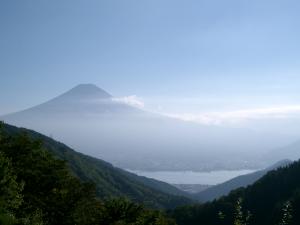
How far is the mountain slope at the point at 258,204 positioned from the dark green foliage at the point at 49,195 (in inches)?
2245

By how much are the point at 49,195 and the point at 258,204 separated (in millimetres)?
77415

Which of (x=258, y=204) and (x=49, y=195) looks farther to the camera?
(x=258, y=204)

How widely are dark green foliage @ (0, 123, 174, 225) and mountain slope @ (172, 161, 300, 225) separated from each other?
57030 millimetres

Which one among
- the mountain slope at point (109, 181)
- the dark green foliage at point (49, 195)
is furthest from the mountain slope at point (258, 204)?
the mountain slope at point (109, 181)

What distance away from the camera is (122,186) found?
186m

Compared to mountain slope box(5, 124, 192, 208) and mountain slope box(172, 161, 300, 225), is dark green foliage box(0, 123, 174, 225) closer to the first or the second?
mountain slope box(172, 161, 300, 225)

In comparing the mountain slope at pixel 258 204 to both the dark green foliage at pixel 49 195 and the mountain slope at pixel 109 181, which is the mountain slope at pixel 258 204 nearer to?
the dark green foliage at pixel 49 195

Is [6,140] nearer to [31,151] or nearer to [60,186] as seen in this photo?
[31,151]

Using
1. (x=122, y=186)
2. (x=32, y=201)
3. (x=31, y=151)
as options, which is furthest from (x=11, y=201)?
(x=122, y=186)

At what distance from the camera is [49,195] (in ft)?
105

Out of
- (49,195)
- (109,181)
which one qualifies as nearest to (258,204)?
(49,195)

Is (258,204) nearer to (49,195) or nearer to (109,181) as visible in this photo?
(49,195)

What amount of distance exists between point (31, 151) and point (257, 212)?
71395mm

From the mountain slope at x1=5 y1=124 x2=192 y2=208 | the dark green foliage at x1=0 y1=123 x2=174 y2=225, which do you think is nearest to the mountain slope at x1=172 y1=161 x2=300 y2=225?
the dark green foliage at x1=0 y1=123 x2=174 y2=225
